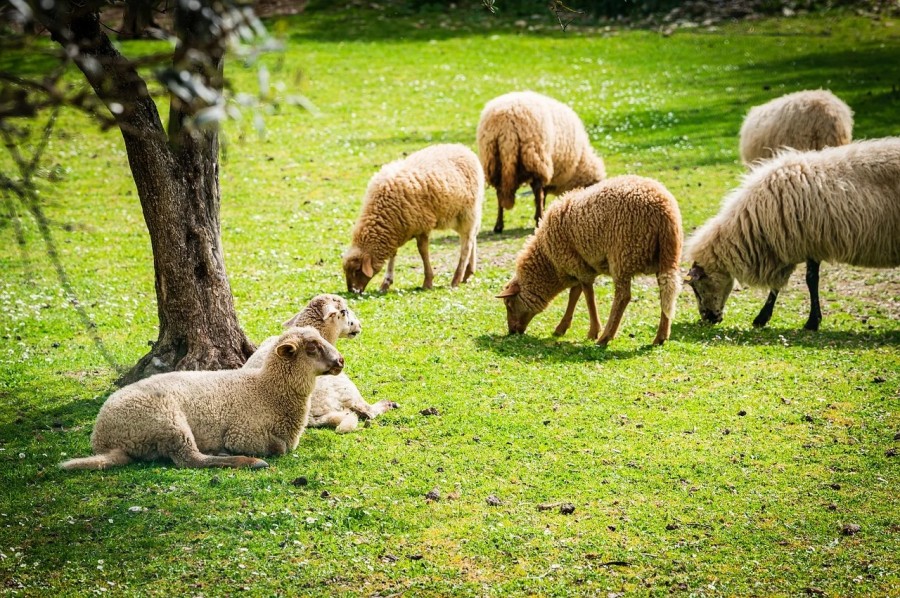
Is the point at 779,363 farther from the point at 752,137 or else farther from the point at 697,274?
the point at 752,137

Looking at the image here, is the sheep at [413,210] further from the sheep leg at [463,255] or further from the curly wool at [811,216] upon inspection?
the curly wool at [811,216]

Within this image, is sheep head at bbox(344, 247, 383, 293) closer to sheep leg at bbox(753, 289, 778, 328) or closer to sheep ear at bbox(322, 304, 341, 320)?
sheep ear at bbox(322, 304, 341, 320)

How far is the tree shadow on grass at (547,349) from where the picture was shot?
1100 centimetres

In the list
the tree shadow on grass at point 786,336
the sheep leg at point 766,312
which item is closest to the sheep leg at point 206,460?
the tree shadow on grass at point 786,336

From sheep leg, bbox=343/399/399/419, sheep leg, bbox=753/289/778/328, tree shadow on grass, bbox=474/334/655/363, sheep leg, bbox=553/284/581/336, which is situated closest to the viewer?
sheep leg, bbox=343/399/399/419

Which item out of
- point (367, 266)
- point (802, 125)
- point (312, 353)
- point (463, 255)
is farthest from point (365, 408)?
point (802, 125)

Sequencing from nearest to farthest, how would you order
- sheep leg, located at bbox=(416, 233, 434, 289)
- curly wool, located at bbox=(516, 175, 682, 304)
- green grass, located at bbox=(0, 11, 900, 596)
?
green grass, located at bbox=(0, 11, 900, 596) < curly wool, located at bbox=(516, 175, 682, 304) < sheep leg, located at bbox=(416, 233, 434, 289)

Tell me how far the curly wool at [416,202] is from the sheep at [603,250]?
1846 mm

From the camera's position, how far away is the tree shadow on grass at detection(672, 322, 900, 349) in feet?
37.7

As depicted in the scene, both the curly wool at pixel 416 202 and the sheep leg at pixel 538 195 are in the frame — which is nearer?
the curly wool at pixel 416 202

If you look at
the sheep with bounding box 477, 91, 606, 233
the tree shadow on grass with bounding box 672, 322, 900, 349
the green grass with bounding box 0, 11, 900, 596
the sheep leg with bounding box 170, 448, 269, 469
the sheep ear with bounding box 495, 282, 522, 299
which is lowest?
the tree shadow on grass with bounding box 672, 322, 900, 349

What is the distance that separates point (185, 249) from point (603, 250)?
4663 millimetres

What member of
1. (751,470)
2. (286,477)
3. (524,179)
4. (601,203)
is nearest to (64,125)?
(524,179)

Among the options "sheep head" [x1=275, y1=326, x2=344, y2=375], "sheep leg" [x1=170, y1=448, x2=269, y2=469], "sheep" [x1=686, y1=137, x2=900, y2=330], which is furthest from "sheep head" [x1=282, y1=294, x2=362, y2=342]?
"sheep" [x1=686, y1=137, x2=900, y2=330]
